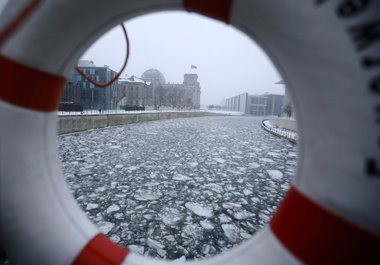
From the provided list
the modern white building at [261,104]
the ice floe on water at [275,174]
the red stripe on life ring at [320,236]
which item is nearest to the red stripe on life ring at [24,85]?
the red stripe on life ring at [320,236]

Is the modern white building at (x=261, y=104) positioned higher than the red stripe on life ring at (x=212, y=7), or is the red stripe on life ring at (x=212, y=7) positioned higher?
the modern white building at (x=261, y=104)

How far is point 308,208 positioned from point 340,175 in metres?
0.14

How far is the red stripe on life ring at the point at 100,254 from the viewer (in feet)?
2.37

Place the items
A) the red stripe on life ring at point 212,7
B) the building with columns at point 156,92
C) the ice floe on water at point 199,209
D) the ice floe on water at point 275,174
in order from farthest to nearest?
the building with columns at point 156,92 → the ice floe on water at point 275,174 → the ice floe on water at point 199,209 → the red stripe on life ring at point 212,7

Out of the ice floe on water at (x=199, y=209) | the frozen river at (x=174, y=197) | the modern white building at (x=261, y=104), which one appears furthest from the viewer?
the modern white building at (x=261, y=104)

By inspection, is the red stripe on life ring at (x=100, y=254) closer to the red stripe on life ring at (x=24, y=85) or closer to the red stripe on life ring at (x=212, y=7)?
the red stripe on life ring at (x=24, y=85)

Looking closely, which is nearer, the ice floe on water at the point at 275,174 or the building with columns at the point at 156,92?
the ice floe on water at the point at 275,174

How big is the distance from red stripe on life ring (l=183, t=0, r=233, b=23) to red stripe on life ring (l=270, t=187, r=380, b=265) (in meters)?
0.71

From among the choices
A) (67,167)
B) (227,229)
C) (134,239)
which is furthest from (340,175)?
(67,167)

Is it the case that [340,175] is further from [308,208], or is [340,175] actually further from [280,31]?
[280,31]

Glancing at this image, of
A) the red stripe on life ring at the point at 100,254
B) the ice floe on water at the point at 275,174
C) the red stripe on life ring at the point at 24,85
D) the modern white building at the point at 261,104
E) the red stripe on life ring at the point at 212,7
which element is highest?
the modern white building at the point at 261,104

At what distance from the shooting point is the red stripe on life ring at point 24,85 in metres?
0.68

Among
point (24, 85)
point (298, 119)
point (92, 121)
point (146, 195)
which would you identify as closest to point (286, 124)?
point (92, 121)

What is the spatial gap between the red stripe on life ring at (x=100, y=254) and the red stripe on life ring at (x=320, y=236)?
2.26 ft
